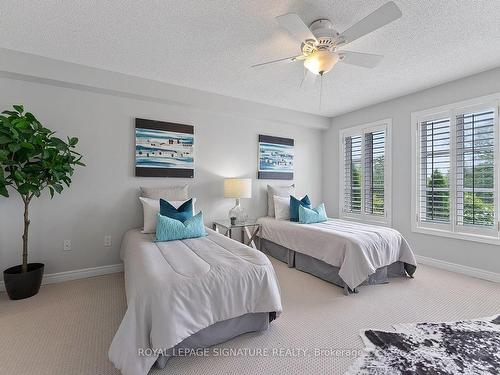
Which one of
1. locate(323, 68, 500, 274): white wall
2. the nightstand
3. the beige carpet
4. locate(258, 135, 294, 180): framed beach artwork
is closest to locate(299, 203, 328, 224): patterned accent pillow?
the nightstand

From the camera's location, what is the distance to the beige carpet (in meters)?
1.57

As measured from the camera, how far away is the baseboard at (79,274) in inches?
110

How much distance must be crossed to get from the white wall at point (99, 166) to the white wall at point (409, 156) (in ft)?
6.50

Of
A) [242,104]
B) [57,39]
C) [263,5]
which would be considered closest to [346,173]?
[242,104]

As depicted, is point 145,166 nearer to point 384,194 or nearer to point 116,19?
point 116,19

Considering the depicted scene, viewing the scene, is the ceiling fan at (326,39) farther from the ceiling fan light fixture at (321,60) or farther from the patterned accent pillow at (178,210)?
the patterned accent pillow at (178,210)

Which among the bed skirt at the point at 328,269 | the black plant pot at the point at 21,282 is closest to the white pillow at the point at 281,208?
the bed skirt at the point at 328,269

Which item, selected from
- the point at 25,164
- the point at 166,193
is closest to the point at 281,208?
the point at 166,193

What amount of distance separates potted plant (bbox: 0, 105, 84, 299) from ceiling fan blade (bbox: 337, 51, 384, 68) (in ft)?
9.49

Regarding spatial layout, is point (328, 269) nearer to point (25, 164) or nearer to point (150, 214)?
point (150, 214)

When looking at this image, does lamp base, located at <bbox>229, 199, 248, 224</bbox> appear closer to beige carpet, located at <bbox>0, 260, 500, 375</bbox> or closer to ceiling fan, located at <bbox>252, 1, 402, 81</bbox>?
beige carpet, located at <bbox>0, 260, 500, 375</bbox>

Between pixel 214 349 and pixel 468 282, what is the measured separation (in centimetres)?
303

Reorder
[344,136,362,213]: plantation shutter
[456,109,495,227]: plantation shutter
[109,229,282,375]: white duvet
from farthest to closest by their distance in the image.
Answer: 1. [344,136,362,213]: plantation shutter
2. [456,109,495,227]: plantation shutter
3. [109,229,282,375]: white duvet

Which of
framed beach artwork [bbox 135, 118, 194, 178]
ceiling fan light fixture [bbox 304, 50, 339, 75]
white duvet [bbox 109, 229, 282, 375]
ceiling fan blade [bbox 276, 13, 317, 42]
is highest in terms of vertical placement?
ceiling fan blade [bbox 276, 13, 317, 42]
